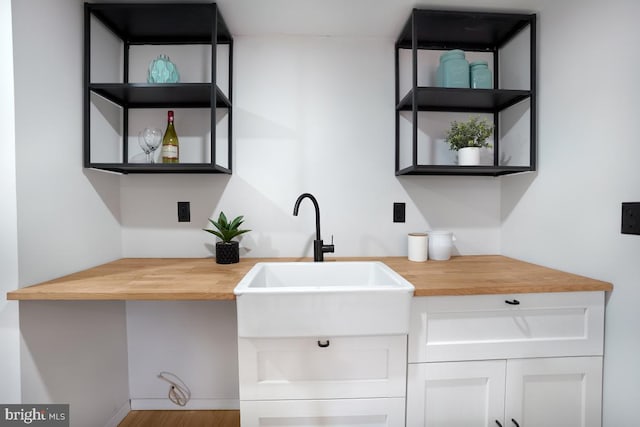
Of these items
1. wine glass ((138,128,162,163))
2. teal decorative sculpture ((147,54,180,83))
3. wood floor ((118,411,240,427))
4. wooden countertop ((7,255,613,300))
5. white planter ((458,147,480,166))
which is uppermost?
teal decorative sculpture ((147,54,180,83))

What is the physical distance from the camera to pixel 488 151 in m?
1.71

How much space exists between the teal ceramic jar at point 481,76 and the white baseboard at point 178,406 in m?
2.11

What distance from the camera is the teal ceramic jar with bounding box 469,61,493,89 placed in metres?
1.49

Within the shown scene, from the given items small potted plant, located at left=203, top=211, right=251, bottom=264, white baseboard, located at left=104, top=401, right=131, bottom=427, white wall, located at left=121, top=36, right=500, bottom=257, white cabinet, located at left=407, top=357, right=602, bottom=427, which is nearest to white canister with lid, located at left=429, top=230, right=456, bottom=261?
white wall, located at left=121, top=36, right=500, bottom=257

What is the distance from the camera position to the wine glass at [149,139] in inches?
58.3

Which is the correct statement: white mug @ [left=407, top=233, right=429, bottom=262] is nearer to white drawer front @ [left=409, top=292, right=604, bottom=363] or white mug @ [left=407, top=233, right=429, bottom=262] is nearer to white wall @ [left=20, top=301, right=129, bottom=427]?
white drawer front @ [left=409, top=292, right=604, bottom=363]

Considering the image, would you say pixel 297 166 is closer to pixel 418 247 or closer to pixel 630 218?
pixel 418 247

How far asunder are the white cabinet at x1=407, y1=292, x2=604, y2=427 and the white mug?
1.62ft

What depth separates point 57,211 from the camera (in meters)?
1.20

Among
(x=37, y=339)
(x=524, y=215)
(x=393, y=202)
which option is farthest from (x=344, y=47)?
(x=37, y=339)

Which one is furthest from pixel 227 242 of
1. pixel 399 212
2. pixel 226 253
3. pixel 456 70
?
pixel 456 70

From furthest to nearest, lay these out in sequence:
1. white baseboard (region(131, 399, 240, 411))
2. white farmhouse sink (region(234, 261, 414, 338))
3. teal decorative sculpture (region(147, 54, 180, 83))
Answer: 1. white baseboard (region(131, 399, 240, 411))
2. teal decorative sculpture (region(147, 54, 180, 83))
3. white farmhouse sink (region(234, 261, 414, 338))

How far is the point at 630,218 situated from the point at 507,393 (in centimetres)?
74

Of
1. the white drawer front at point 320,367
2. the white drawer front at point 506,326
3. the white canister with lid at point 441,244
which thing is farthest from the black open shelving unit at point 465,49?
the white drawer front at point 320,367
